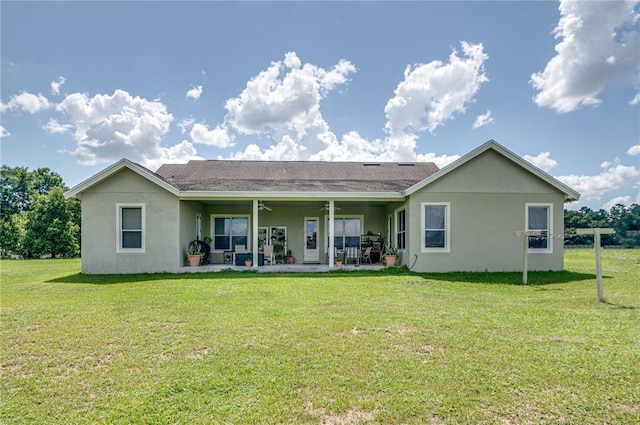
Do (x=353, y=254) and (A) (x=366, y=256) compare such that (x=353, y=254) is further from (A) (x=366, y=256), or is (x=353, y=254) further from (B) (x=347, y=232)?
(B) (x=347, y=232)

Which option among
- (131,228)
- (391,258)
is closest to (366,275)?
(391,258)

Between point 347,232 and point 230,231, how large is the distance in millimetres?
5346

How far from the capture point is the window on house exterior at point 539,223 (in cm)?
1179

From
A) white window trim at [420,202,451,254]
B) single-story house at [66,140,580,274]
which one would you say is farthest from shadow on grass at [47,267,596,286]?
white window trim at [420,202,451,254]

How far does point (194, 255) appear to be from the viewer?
12.3 meters

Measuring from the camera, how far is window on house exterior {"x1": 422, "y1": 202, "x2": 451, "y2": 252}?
458 inches

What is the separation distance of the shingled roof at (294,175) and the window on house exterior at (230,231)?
1.88 meters

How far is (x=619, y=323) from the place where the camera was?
5438mm

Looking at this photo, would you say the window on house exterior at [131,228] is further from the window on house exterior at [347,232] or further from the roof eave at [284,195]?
the window on house exterior at [347,232]

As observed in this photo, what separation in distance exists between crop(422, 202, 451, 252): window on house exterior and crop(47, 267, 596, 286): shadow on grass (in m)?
1.05

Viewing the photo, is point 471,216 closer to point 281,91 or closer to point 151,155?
point 281,91

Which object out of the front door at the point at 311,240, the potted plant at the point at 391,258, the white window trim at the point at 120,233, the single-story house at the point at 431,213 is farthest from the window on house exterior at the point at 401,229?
the white window trim at the point at 120,233

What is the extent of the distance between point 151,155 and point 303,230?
52.7ft

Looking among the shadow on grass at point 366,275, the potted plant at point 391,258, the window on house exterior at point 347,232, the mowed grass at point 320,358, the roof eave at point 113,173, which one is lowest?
the shadow on grass at point 366,275
